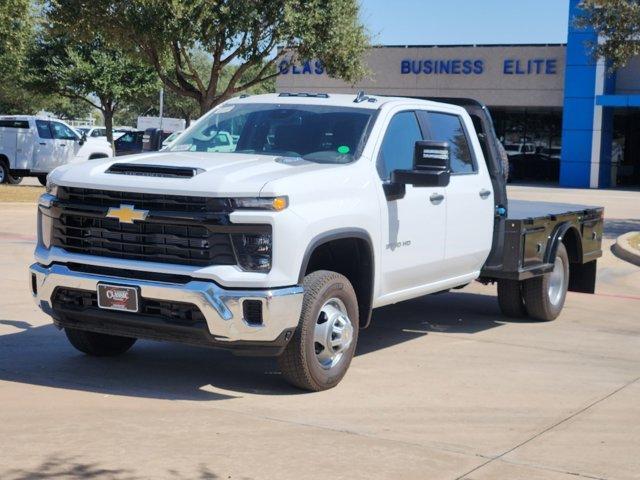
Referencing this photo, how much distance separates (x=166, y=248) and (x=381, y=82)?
4090 centimetres

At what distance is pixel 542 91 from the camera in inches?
1711

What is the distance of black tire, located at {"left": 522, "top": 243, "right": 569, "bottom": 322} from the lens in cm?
1003

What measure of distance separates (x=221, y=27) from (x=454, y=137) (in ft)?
59.6

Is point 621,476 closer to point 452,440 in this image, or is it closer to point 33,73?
point 452,440

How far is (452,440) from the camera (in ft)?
19.9

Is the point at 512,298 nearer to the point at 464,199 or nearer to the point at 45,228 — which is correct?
the point at 464,199

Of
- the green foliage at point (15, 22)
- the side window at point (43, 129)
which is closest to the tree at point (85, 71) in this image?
the side window at point (43, 129)

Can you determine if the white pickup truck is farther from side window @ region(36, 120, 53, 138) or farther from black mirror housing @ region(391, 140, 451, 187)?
side window @ region(36, 120, 53, 138)

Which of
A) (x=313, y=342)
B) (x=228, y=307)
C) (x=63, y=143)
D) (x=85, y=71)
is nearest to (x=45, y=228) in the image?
(x=228, y=307)

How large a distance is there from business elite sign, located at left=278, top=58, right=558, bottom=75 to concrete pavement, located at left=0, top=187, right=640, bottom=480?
113ft

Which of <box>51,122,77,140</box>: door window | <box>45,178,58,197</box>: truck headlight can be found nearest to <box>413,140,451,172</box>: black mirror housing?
<box>45,178,58,197</box>: truck headlight

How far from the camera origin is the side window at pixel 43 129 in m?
28.4

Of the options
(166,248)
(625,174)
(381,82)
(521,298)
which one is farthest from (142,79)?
(166,248)

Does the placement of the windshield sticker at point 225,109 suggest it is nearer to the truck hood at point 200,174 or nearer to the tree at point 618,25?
the truck hood at point 200,174
